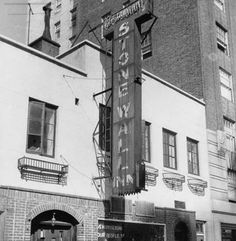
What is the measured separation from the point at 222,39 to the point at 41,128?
14424 millimetres

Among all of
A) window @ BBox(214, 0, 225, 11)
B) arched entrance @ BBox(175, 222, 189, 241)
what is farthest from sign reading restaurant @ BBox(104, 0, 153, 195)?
window @ BBox(214, 0, 225, 11)

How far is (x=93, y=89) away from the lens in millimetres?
15406

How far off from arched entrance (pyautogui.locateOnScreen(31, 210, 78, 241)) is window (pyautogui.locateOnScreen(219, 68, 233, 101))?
41.1 ft

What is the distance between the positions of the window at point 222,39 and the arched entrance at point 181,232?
10.9 m

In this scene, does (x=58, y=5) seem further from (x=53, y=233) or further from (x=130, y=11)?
(x=53, y=233)

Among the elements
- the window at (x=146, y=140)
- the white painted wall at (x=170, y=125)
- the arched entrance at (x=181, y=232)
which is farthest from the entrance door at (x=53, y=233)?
the arched entrance at (x=181, y=232)

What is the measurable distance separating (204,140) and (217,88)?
345cm

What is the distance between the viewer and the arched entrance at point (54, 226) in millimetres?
12961

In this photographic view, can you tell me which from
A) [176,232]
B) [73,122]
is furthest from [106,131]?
[176,232]

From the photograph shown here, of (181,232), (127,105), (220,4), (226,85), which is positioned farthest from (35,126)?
(220,4)

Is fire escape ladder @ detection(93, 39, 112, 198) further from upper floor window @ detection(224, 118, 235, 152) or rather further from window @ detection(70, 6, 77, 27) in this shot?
window @ detection(70, 6, 77, 27)

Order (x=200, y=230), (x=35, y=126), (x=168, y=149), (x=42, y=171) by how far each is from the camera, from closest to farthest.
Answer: (x=42, y=171) → (x=35, y=126) → (x=168, y=149) → (x=200, y=230)

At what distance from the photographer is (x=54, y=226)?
1333 cm

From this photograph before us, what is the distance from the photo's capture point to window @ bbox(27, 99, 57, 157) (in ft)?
43.7
